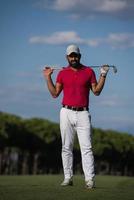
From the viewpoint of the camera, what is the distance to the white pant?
1331 centimetres

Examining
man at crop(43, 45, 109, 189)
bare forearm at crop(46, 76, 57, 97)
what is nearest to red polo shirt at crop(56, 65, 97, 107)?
man at crop(43, 45, 109, 189)

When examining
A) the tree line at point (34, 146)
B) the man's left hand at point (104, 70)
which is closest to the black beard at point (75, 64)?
the man's left hand at point (104, 70)

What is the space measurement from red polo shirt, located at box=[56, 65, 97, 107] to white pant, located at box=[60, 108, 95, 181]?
20 cm

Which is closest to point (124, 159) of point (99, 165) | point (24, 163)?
point (99, 165)

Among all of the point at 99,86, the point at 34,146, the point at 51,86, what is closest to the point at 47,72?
the point at 51,86

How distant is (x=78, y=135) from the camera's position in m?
13.5

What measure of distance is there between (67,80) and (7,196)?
316 centimetres

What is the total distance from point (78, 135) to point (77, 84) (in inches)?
37.1

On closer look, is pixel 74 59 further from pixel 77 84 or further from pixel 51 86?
pixel 51 86

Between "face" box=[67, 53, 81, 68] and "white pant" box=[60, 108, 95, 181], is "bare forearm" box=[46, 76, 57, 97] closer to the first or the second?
"white pant" box=[60, 108, 95, 181]

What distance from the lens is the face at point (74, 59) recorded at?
43.6 feet

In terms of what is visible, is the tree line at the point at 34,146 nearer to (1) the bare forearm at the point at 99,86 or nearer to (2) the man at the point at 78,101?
(2) the man at the point at 78,101

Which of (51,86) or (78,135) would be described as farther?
(51,86)

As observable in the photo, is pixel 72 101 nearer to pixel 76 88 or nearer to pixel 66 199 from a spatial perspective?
pixel 76 88
